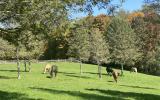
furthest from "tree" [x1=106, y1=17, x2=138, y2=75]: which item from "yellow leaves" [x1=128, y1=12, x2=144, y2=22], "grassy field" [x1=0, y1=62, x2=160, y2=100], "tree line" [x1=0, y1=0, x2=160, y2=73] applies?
"yellow leaves" [x1=128, y1=12, x2=144, y2=22]

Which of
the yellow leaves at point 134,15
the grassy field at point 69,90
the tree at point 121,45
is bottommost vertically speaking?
the grassy field at point 69,90

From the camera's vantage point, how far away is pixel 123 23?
8788cm

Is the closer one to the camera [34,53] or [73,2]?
[73,2]

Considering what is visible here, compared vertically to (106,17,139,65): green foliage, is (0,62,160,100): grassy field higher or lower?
lower

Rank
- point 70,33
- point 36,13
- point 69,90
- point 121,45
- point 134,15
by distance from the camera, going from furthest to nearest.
Answer: point 134,15 < point 121,45 < point 70,33 < point 69,90 < point 36,13

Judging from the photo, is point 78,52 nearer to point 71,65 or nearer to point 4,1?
point 71,65

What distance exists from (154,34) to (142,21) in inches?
178

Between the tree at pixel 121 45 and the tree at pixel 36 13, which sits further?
the tree at pixel 121 45

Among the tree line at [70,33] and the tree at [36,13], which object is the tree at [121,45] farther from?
the tree at [36,13]

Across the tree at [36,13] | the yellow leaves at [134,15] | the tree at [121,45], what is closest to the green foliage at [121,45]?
the tree at [121,45]

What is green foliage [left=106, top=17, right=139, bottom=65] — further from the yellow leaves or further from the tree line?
the yellow leaves

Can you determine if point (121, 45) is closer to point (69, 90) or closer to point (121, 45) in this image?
point (121, 45)

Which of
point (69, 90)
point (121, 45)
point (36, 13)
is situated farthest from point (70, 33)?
point (36, 13)

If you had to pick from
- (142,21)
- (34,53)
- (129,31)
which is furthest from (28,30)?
(142,21)
